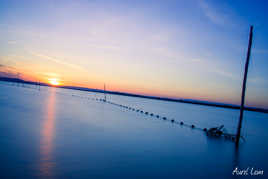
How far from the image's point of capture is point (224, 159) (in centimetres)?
821

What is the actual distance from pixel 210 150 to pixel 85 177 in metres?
7.90

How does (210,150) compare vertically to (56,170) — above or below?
below

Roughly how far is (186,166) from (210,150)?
12.3 ft

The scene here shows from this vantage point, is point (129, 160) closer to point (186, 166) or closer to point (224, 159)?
point (186, 166)

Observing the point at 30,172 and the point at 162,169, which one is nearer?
the point at 30,172

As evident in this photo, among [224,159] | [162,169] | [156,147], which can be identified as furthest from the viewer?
[156,147]

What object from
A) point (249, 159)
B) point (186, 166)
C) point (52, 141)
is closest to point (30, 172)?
point (52, 141)

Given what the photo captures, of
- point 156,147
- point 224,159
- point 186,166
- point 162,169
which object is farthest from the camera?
point 156,147

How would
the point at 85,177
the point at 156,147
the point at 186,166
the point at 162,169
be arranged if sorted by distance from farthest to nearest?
the point at 156,147
the point at 186,166
the point at 162,169
the point at 85,177

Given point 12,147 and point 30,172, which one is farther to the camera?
point 12,147

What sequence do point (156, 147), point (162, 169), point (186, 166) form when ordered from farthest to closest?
point (156, 147) → point (186, 166) → point (162, 169)

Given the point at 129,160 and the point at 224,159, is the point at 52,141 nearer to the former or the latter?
the point at 129,160

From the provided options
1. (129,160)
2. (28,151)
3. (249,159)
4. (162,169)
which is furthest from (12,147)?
(249,159)

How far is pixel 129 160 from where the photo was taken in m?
6.81
